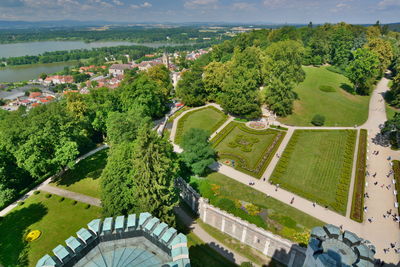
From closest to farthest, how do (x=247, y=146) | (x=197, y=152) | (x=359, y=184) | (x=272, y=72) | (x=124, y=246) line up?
(x=124, y=246), (x=359, y=184), (x=197, y=152), (x=247, y=146), (x=272, y=72)

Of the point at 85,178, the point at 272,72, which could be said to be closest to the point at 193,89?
the point at 272,72

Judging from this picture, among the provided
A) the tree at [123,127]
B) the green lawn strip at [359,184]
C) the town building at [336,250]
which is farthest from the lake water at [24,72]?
the town building at [336,250]

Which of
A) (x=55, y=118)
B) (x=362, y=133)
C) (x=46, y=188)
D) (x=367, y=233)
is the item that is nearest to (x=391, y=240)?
(x=367, y=233)

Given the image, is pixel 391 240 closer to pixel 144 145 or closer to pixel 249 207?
pixel 249 207

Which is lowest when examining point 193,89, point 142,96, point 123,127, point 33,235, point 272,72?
point 33,235

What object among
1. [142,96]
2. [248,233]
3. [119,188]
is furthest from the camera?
[142,96]

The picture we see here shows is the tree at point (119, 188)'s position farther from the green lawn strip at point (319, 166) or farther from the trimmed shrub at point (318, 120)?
the trimmed shrub at point (318, 120)

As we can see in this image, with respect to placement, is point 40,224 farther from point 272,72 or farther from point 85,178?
point 272,72
